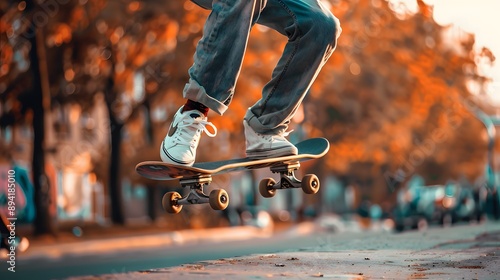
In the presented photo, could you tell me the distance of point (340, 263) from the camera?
5.21 meters

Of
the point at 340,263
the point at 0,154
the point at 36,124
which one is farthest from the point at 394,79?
the point at 340,263

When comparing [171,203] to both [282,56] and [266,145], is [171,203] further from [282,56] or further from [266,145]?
[282,56]

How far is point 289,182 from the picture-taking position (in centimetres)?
599

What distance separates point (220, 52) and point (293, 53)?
577 millimetres

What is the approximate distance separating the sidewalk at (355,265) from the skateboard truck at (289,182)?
1.24 feet

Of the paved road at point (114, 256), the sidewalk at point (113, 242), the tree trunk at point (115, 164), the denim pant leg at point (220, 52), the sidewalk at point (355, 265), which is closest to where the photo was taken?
the sidewalk at point (355, 265)

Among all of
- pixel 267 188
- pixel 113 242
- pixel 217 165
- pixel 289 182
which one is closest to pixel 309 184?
pixel 289 182

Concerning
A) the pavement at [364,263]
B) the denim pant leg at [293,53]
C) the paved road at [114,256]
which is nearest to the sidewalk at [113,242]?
the paved road at [114,256]

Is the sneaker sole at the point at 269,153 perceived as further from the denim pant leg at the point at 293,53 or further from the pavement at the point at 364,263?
the pavement at the point at 364,263

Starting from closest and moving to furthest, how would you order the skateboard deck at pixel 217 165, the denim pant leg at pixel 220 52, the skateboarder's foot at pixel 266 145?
the denim pant leg at pixel 220 52 < the skateboard deck at pixel 217 165 < the skateboarder's foot at pixel 266 145

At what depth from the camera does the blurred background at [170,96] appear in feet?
81.4

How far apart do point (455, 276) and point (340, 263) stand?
678mm

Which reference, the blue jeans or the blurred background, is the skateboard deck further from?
the blurred background

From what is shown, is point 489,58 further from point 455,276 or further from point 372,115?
point 372,115
